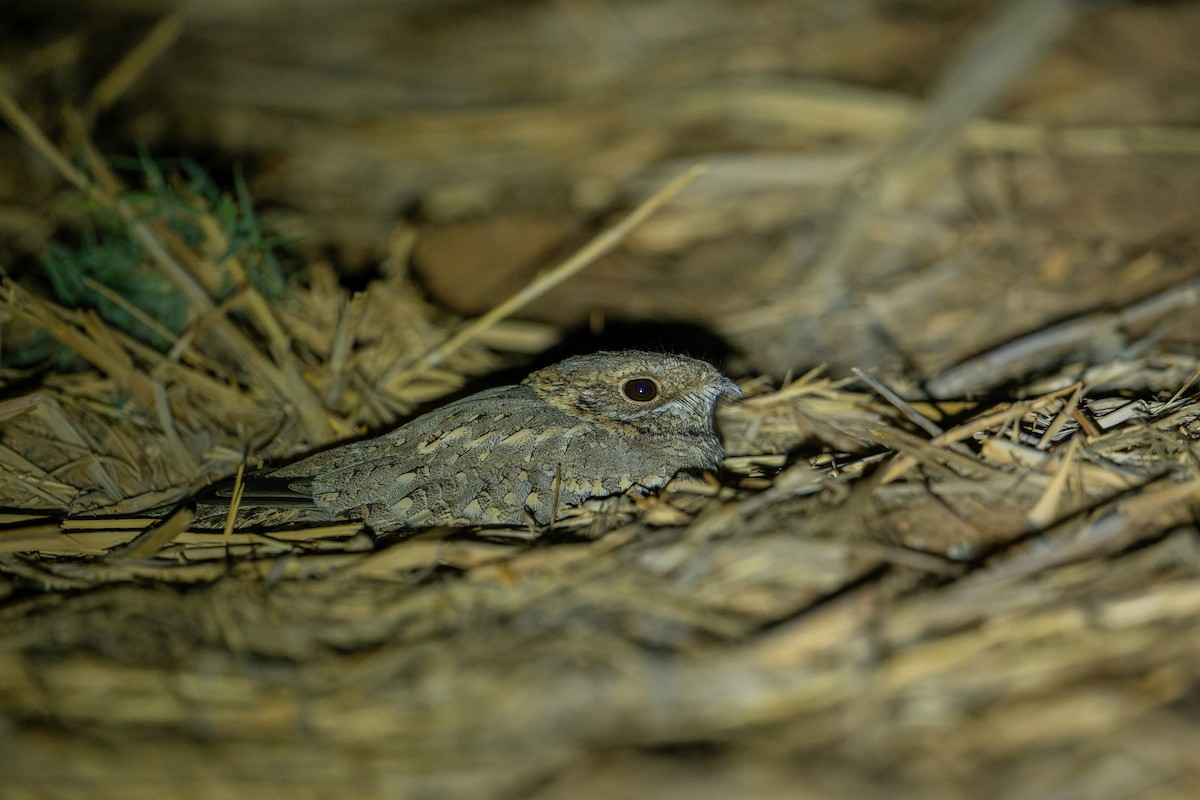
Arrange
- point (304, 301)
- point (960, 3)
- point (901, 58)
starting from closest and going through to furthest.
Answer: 1. point (304, 301)
2. point (901, 58)
3. point (960, 3)

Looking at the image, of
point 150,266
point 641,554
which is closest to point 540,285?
point 641,554

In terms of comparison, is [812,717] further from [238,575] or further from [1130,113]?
[1130,113]

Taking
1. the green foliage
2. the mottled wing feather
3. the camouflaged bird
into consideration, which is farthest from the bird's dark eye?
the green foliage

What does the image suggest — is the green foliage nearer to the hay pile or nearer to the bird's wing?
the hay pile

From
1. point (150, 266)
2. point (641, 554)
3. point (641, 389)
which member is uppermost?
point (150, 266)

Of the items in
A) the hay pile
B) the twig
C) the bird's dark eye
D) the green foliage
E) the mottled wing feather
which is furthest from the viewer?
the green foliage

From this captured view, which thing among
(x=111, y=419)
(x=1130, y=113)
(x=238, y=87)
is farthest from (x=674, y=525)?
(x=238, y=87)

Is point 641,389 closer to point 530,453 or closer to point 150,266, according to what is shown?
point 530,453
